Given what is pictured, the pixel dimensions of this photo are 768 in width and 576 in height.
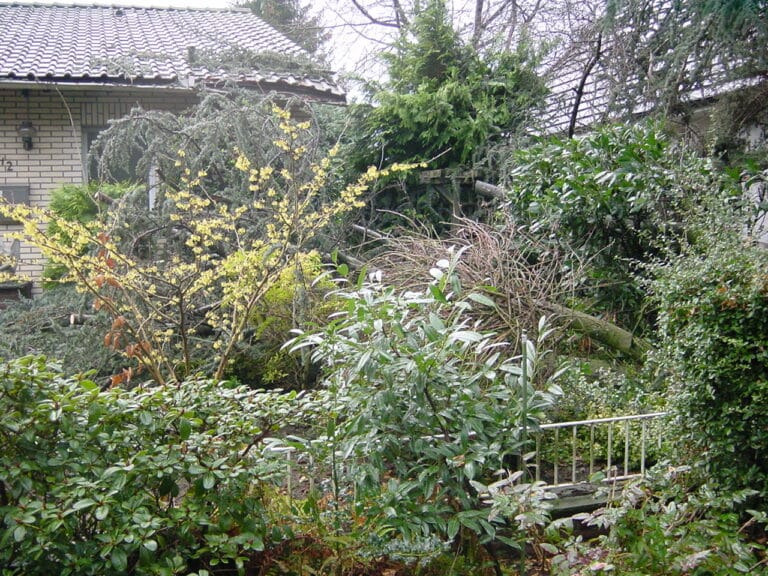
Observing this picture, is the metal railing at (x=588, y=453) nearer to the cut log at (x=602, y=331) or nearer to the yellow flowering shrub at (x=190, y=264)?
→ the cut log at (x=602, y=331)

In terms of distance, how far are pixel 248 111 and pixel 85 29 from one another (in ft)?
21.5

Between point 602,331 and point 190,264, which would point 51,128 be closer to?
point 190,264

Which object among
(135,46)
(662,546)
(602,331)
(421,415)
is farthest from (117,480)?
(135,46)

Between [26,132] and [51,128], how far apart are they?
38cm

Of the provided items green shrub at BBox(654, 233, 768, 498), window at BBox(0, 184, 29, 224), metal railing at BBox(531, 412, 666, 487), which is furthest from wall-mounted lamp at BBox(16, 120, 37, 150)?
green shrub at BBox(654, 233, 768, 498)

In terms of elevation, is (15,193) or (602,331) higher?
(15,193)

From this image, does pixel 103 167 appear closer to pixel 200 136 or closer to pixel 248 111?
pixel 200 136

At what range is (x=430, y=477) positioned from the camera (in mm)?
3020

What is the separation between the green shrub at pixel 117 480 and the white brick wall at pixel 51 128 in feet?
24.3

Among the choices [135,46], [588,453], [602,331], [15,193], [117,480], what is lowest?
[588,453]

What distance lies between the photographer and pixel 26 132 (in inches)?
378

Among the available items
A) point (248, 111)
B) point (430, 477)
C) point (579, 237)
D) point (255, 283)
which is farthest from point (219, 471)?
point (248, 111)

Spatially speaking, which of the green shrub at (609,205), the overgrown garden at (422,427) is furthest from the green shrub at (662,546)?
the green shrub at (609,205)

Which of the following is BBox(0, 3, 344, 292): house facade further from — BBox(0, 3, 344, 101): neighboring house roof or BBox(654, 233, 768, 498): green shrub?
BBox(654, 233, 768, 498): green shrub
